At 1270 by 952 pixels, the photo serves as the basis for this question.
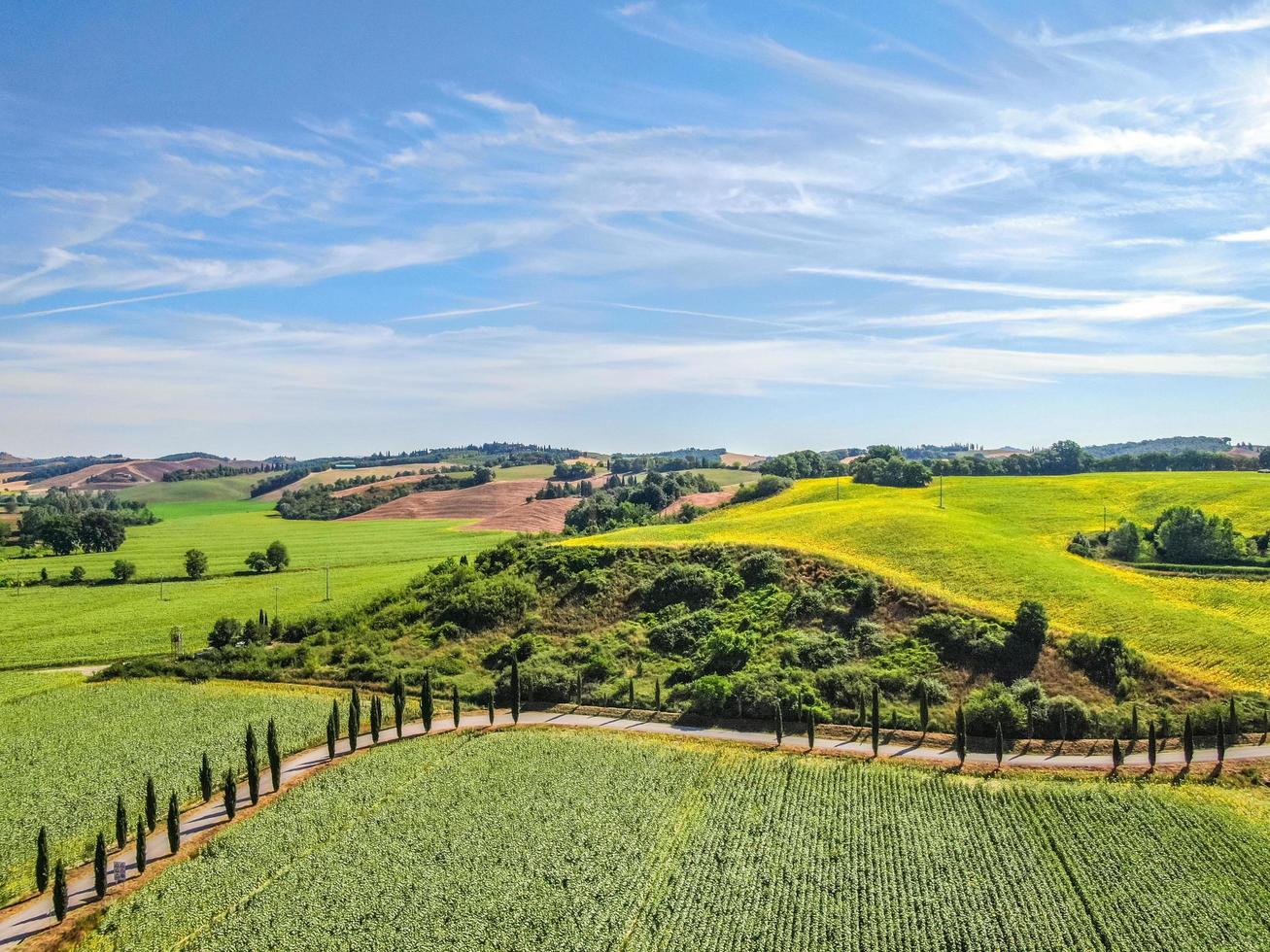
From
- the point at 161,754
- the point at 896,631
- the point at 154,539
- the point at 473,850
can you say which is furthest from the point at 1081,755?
the point at 154,539

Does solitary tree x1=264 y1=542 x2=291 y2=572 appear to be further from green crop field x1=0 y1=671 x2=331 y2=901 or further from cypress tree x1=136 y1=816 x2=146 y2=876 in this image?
cypress tree x1=136 y1=816 x2=146 y2=876

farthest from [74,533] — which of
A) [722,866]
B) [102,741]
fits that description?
[722,866]

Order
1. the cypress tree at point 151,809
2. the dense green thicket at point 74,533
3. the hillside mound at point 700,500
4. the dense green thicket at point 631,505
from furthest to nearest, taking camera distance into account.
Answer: the dense green thicket at point 74,533
the hillside mound at point 700,500
the dense green thicket at point 631,505
the cypress tree at point 151,809

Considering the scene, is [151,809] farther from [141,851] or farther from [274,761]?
[274,761]

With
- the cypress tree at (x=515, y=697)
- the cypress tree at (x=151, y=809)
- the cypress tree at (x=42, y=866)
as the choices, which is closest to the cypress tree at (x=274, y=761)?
the cypress tree at (x=151, y=809)

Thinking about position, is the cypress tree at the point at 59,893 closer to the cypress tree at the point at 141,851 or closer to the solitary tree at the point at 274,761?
the cypress tree at the point at 141,851

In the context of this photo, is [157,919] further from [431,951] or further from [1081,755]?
[1081,755]
